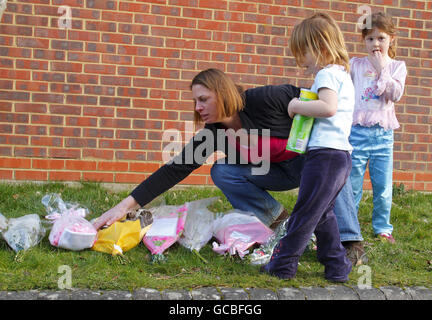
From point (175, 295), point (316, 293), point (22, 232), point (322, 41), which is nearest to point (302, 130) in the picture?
point (322, 41)

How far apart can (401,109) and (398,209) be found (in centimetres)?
119

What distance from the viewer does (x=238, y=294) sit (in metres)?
2.54

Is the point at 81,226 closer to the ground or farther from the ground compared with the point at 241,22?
closer to the ground

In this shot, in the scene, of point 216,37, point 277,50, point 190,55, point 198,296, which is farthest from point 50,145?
point 198,296

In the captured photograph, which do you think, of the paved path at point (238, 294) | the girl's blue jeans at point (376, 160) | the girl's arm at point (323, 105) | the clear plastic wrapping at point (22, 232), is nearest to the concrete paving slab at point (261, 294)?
the paved path at point (238, 294)

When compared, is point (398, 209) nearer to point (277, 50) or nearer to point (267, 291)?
point (277, 50)

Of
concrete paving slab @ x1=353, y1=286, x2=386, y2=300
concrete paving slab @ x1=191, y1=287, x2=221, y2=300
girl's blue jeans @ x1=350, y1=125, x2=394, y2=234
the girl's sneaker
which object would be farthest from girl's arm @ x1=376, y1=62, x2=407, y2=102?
concrete paving slab @ x1=191, y1=287, x2=221, y2=300

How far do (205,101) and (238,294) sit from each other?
3.92 feet

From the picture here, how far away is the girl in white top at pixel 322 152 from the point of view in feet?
8.57

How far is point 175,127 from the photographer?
4797 mm

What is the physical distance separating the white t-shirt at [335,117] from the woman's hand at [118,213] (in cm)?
122

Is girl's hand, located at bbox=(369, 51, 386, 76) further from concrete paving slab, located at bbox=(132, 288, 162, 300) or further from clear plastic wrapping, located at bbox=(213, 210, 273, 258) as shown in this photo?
concrete paving slab, located at bbox=(132, 288, 162, 300)

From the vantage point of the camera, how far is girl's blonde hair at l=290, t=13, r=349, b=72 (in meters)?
2.71

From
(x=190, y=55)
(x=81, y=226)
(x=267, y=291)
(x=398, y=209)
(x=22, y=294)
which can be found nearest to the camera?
(x=22, y=294)
